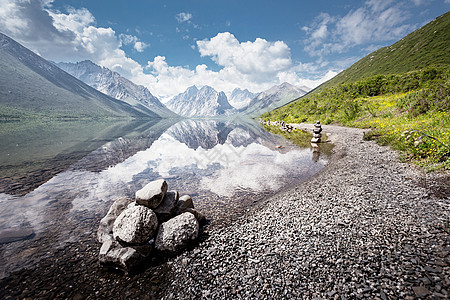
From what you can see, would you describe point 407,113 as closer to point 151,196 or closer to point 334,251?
point 334,251

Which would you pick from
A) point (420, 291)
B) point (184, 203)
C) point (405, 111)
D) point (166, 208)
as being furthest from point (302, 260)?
point (405, 111)

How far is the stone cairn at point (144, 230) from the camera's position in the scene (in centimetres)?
798

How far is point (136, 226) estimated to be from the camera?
8578 millimetres

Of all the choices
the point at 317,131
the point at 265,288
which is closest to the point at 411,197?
the point at 265,288

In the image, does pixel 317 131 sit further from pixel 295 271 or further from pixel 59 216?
pixel 59 216

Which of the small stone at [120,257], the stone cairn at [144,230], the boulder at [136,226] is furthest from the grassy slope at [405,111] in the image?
the small stone at [120,257]

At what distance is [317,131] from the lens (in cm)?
3531

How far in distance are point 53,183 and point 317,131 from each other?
134 feet

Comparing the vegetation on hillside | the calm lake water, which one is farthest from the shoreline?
the vegetation on hillside

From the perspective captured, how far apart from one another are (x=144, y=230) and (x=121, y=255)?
4.28 ft

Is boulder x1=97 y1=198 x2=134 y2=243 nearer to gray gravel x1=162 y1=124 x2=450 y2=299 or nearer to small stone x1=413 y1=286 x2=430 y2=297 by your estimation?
gray gravel x1=162 y1=124 x2=450 y2=299

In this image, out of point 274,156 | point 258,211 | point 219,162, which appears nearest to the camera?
point 258,211

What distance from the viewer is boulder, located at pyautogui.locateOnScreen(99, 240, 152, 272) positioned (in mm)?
7724

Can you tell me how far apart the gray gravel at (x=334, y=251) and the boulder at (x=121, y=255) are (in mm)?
1438
